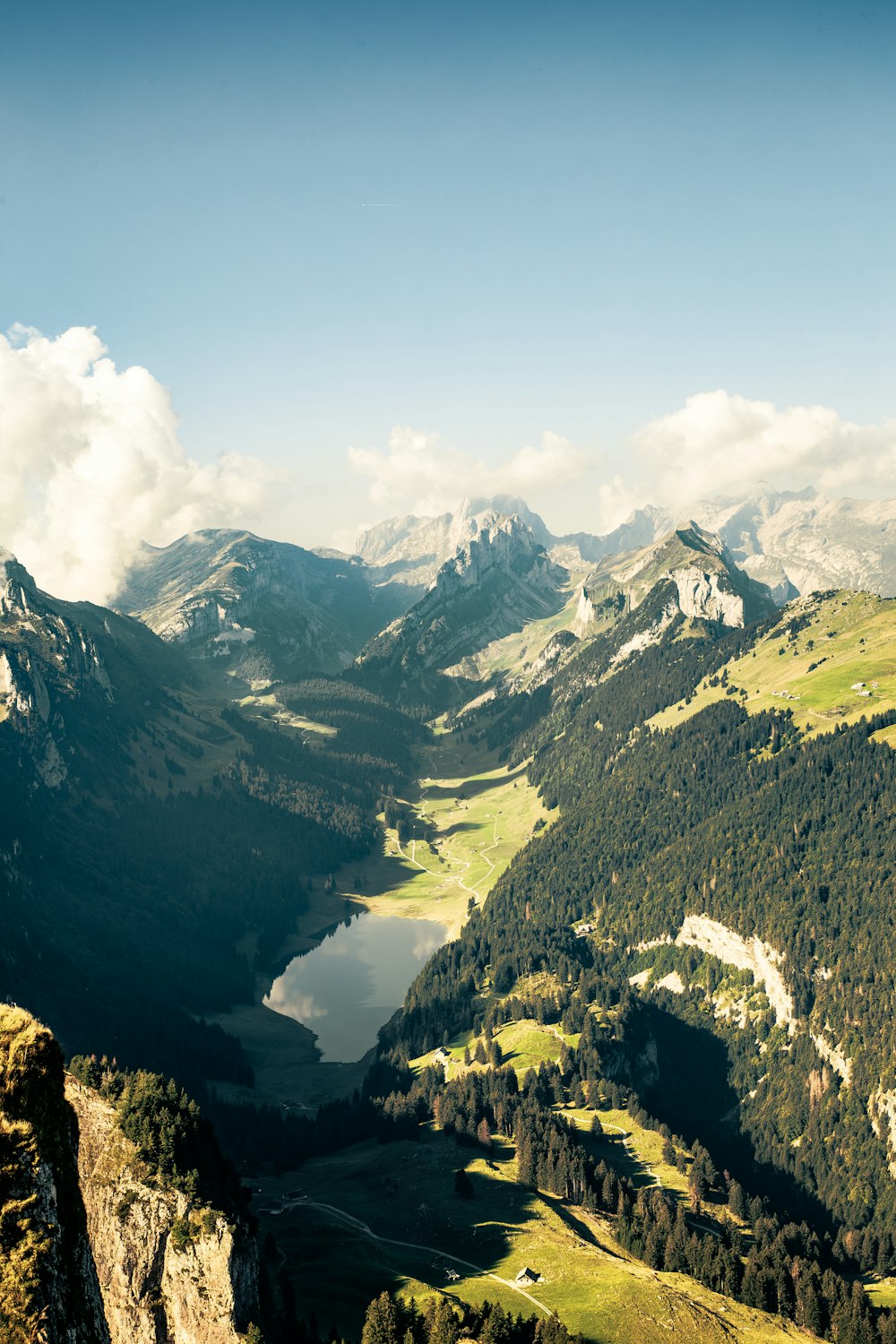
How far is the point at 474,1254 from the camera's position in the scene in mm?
112000

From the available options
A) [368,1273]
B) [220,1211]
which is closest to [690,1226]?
[368,1273]

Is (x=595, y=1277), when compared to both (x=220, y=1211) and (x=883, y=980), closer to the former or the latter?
(x=220, y=1211)

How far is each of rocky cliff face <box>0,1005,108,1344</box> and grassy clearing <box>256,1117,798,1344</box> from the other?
89013 mm

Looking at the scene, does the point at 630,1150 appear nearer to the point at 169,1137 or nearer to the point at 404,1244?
the point at 404,1244

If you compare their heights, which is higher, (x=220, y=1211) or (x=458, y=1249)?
(x=220, y=1211)

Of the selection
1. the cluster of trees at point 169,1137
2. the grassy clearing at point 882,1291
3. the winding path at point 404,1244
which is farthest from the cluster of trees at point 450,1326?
the grassy clearing at point 882,1291

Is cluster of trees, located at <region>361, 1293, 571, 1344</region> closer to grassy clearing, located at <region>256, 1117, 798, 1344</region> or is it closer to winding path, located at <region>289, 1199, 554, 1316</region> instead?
grassy clearing, located at <region>256, 1117, 798, 1344</region>

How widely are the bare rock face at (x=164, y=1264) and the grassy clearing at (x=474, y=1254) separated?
14864 millimetres

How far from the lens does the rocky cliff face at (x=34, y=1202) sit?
1925cm

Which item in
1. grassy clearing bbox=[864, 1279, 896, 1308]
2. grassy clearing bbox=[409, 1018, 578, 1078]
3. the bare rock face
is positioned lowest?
grassy clearing bbox=[864, 1279, 896, 1308]

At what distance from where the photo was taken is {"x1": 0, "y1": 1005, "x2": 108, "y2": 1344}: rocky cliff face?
1925 cm

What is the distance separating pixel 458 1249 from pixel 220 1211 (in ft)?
133

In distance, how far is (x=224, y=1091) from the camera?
19238cm

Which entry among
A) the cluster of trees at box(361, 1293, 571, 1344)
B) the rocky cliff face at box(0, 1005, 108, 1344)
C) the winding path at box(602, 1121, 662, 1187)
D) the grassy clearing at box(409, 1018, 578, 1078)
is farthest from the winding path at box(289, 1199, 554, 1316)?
the rocky cliff face at box(0, 1005, 108, 1344)
